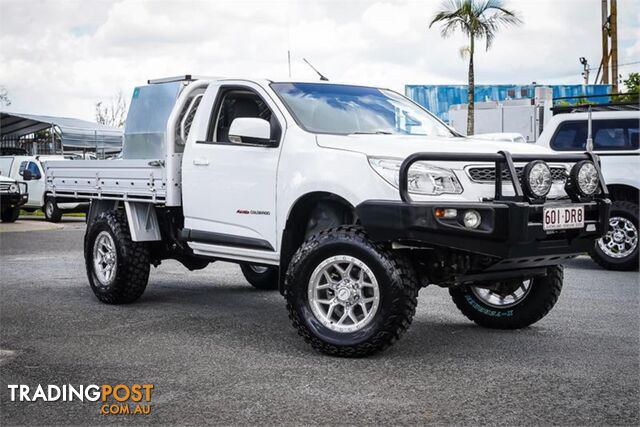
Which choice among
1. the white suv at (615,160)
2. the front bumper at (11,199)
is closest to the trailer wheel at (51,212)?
the front bumper at (11,199)

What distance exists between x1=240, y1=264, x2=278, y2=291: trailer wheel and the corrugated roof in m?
22.9

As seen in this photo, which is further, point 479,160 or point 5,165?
point 5,165

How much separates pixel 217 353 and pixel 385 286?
4.28ft

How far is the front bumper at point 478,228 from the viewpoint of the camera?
579 cm

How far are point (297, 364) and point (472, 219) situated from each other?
148cm

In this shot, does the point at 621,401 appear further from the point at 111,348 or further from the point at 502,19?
the point at 502,19

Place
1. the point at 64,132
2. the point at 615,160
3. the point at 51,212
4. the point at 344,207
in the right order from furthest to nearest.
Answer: the point at 64,132 → the point at 51,212 → the point at 615,160 → the point at 344,207

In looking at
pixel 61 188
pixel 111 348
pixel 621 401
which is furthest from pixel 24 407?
pixel 61 188

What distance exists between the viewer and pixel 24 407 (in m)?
5.00

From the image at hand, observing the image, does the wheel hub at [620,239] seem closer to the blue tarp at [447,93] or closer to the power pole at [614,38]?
the power pole at [614,38]

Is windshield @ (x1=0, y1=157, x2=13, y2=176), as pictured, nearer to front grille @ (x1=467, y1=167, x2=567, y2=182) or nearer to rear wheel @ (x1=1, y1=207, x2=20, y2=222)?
rear wheel @ (x1=1, y1=207, x2=20, y2=222)

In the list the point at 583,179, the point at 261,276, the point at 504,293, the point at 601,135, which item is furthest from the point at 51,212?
the point at 583,179

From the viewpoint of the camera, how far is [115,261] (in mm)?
8570

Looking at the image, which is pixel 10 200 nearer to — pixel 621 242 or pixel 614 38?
pixel 621 242
